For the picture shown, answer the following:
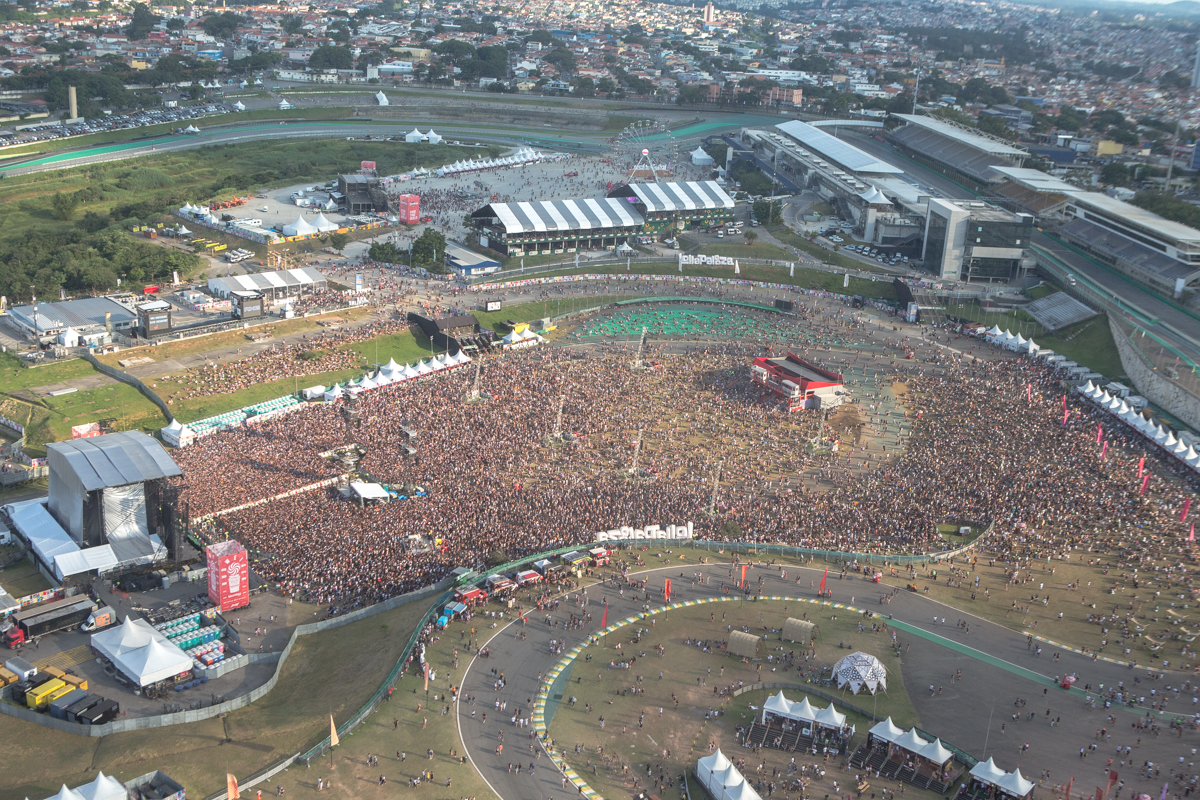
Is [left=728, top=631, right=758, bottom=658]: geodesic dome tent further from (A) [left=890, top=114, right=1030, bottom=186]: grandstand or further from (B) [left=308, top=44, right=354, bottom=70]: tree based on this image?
(B) [left=308, top=44, right=354, bottom=70]: tree

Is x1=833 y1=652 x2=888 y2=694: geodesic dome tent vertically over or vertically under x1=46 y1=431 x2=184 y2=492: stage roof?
under

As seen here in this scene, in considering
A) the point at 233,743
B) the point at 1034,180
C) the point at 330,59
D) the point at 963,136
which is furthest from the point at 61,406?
the point at 330,59

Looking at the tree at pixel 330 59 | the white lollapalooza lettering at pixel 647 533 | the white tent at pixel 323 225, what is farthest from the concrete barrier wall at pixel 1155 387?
the tree at pixel 330 59

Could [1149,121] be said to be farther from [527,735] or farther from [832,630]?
[527,735]

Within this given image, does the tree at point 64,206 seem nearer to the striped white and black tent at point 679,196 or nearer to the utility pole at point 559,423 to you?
the striped white and black tent at point 679,196

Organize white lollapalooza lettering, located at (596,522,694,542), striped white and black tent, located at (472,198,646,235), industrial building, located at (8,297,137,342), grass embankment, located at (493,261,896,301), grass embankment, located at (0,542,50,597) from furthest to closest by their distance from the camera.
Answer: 1. striped white and black tent, located at (472,198,646,235)
2. grass embankment, located at (493,261,896,301)
3. industrial building, located at (8,297,137,342)
4. white lollapalooza lettering, located at (596,522,694,542)
5. grass embankment, located at (0,542,50,597)

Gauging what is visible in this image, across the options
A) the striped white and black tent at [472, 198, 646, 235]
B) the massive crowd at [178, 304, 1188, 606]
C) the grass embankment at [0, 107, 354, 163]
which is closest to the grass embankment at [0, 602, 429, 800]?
Answer: the massive crowd at [178, 304, 1188, 606]

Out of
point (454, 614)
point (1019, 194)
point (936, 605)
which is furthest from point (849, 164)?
point (454, 614)
